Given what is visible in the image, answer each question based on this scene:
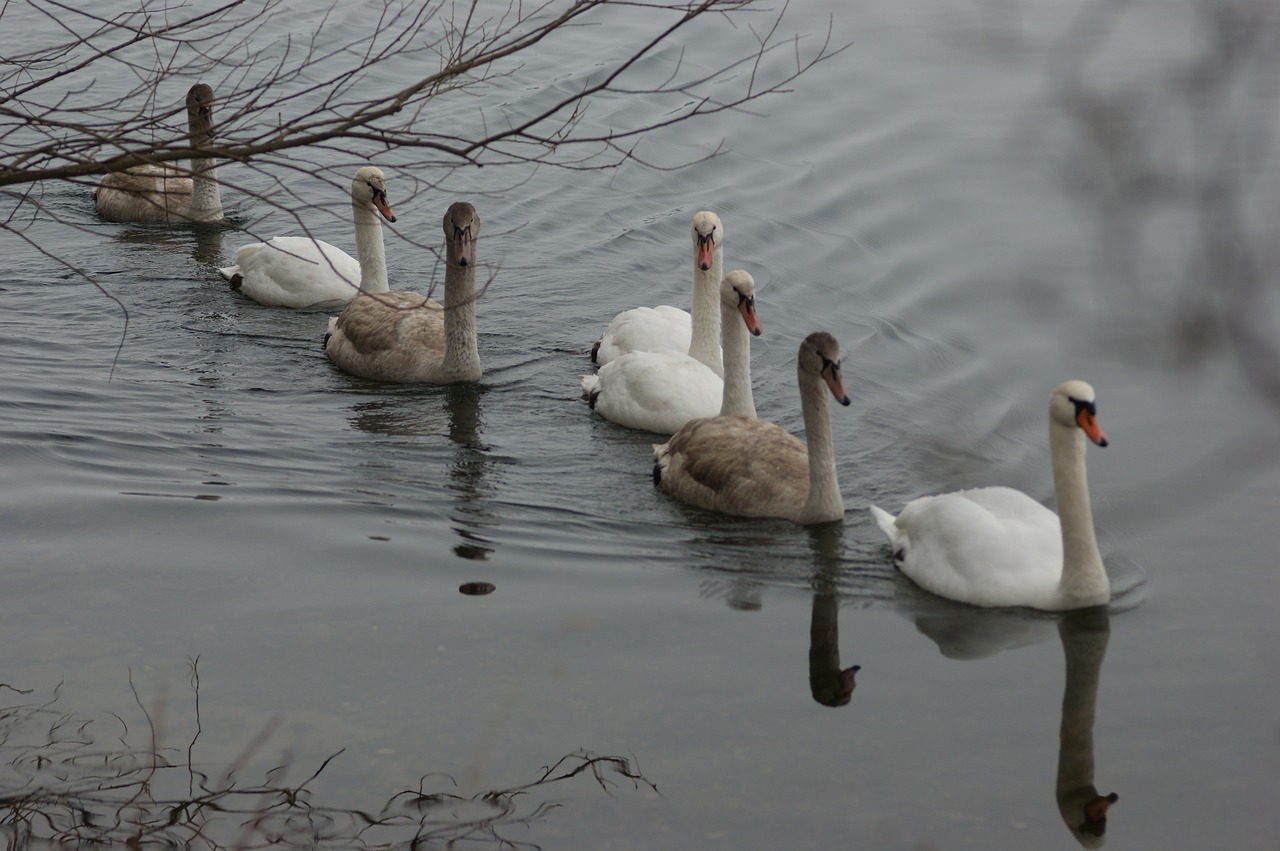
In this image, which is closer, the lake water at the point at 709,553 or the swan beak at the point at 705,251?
the lake water at the point at 709,553

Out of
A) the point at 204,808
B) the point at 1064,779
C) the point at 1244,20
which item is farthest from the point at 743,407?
the point at 1244,20

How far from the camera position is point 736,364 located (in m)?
11.5

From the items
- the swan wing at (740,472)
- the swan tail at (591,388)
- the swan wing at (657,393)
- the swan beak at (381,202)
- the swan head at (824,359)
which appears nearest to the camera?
the swan head at (824,359)

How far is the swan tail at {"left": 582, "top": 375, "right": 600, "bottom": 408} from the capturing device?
12.5m

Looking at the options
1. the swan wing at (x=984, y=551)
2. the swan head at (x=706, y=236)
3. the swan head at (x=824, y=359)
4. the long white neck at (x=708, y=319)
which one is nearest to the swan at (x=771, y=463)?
the swan head at (x=824, y=359)

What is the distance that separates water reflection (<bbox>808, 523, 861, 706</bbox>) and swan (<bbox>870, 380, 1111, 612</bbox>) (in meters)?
0.51

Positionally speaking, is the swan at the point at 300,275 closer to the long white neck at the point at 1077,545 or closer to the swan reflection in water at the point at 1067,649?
the swan reflection in water at the point at 1067,649

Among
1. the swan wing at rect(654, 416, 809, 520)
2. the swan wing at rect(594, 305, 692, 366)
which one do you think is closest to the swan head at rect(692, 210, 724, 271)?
the swan wing at rect(594, 305, 692, 366)

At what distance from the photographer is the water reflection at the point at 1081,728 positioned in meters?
6.79

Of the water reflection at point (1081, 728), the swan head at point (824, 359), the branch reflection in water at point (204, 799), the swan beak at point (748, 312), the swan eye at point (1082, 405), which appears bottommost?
the branch reflection in water at point (204, 799)

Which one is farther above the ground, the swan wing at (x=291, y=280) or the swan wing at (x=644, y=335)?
the swan wing at (x=291, y=280)

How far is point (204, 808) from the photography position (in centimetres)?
679

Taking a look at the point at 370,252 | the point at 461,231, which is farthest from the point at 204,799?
the point at 370,252

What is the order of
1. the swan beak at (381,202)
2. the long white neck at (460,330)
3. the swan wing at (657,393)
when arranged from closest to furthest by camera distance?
the swan wing at (657,393) → the long white neck at (460,330) → the swan beak at (381,202)
